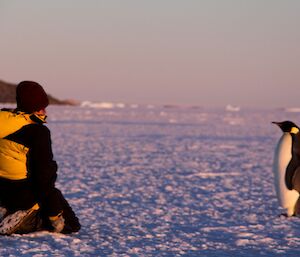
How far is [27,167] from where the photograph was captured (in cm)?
365

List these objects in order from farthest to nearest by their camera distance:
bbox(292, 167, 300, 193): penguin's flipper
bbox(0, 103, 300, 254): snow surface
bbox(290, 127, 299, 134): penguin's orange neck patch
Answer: bbox(290, 127, 299, 134): penguin's orange neck patch
bbox(292, 167, 300, 193): penguin's flipper
bbox(0, 103, 300, 254): snow surface

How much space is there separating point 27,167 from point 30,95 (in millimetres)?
492

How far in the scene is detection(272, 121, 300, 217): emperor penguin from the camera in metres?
5.03

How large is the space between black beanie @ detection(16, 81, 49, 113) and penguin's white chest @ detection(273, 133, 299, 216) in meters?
2.58

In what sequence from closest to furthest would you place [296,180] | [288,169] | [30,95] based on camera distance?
[30,95]
[296,180]
[288,169]

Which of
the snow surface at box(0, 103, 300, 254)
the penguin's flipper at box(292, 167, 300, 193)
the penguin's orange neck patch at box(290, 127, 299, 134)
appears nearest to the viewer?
the snow surface at box(0, 103, 300, 254)

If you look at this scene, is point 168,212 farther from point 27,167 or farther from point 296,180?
point 27,167

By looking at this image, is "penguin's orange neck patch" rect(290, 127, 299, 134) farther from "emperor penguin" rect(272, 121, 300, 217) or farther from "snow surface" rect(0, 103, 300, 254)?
"snow surface" rect(0, 103, 300, 254)

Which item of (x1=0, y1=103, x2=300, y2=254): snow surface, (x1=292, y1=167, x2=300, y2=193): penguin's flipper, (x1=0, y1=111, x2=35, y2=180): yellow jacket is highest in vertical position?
(x1=0, y1=111, x2=35, y2=180): yellow jacket

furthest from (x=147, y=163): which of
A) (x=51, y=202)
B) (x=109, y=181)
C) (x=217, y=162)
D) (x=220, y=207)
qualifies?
(x=51, y=202)

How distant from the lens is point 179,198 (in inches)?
226

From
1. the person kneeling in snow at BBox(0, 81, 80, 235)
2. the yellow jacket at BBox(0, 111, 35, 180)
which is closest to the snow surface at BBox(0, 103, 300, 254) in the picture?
the person kneeling in snow at BBox(0, 81, 80, 235)

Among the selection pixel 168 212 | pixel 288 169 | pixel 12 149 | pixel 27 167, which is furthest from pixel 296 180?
pixel 12 149

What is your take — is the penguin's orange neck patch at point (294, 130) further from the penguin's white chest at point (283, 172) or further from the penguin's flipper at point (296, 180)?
the penguin's flipper at point (296, 180)
